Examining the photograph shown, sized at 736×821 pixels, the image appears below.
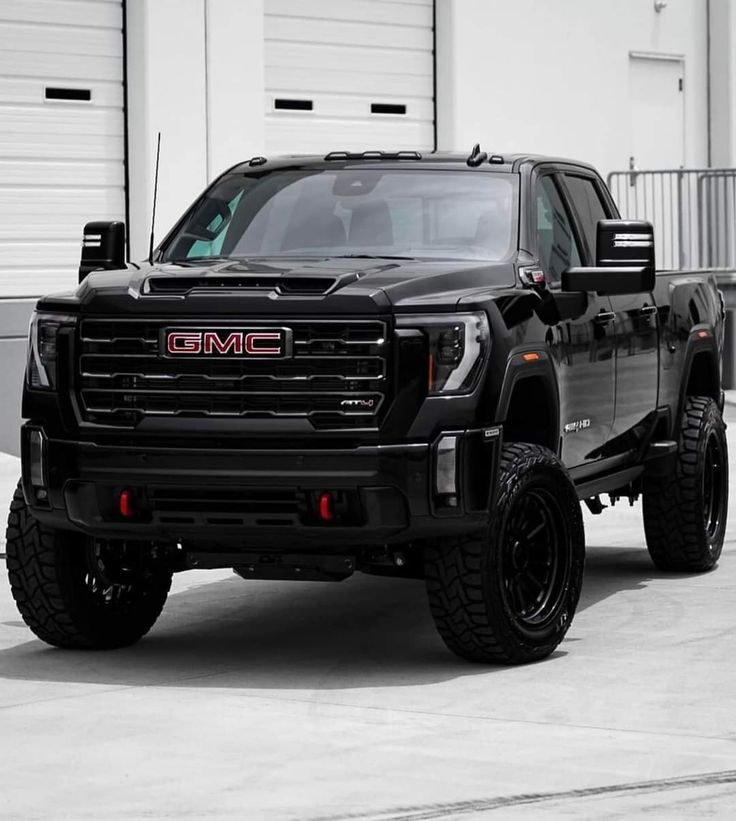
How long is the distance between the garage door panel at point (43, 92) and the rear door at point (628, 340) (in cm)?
789

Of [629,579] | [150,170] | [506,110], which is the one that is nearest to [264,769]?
[629,579]

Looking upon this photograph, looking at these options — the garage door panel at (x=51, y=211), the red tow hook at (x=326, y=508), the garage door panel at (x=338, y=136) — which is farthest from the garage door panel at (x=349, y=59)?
the red tow hook at (x=326, y=508)

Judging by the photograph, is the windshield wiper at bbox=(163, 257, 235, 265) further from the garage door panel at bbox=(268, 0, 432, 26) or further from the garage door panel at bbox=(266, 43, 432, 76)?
Answer: the garage door panel at bbox=(268, 0, 432, 26)

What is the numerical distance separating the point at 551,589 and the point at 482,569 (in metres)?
0.60

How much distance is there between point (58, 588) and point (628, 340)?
290 centimetres

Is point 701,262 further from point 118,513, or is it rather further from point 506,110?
point 118,513

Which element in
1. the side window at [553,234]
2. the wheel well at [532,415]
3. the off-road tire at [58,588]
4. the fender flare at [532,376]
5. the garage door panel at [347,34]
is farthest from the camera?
the garage door panel at [347,34]

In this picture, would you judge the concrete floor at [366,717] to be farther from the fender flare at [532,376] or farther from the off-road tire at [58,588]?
the fender flare at [532,376]

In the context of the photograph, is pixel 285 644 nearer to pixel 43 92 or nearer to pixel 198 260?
pixel 198 260

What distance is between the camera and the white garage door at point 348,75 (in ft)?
61.5

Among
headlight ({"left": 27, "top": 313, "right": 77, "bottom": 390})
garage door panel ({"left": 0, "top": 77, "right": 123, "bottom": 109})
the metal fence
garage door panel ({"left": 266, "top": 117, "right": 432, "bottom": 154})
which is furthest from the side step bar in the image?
the metal fence

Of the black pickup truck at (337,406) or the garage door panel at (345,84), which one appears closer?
the black pickup truck at (337,406)

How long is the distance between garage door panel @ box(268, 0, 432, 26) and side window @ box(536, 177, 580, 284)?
9.82 m

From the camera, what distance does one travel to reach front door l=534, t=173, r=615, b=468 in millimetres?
8484
